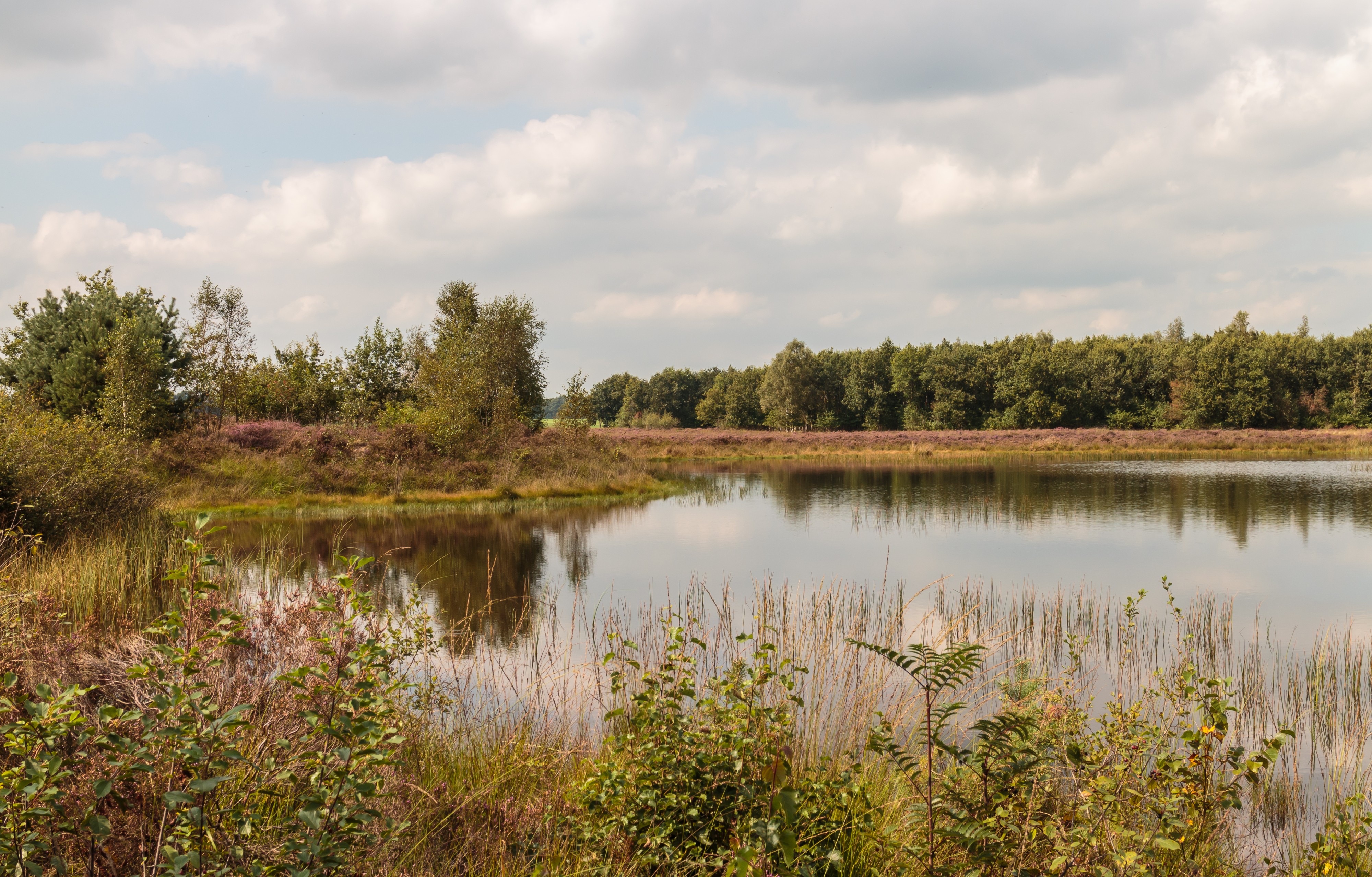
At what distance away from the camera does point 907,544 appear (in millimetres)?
17609

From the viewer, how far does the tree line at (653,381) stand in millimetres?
24094

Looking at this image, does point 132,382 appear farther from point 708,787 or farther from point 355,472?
point 708,787

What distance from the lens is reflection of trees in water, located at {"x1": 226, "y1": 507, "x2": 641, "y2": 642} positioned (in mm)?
11617

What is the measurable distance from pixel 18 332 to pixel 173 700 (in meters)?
30.5

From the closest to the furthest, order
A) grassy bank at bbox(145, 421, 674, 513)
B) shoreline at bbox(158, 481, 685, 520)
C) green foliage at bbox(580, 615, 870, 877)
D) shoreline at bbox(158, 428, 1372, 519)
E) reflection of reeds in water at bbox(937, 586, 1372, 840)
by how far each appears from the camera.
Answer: green foliage at bbox(580, 615, 870, 877)
reflection of reeds in water at bbox(937, 586, 1372, 840)
shoreline at bbox(158, 481, 685, 520)
grassy bank at bbox(145, 421, 674, 513)
shoreline at bbox(158, 428, 1372, 519)

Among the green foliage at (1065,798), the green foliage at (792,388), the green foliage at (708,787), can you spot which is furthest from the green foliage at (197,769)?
the green foliage at (792,388)

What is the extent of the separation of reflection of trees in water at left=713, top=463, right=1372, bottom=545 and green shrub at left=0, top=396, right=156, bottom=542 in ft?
52.4

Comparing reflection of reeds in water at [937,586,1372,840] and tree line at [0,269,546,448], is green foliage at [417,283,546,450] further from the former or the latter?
reflection of reeds in water at [937,586,1372,840]

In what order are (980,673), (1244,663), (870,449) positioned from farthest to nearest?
(870,449) → (1244,663) → (980,673)

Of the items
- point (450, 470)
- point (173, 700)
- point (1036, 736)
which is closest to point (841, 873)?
point (1036, 736)

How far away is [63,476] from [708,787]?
37.7ft

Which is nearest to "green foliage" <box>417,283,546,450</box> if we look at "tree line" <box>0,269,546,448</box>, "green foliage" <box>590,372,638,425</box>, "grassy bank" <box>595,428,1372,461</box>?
"tree line" <box>0,269,546,448</box>

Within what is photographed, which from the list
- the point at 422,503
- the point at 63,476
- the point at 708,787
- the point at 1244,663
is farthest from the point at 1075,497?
the point at 63,476

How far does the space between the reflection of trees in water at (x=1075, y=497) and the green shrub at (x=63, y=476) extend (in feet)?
52.4
